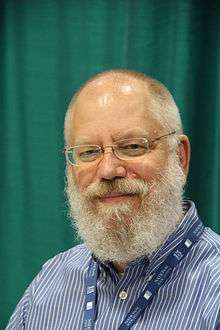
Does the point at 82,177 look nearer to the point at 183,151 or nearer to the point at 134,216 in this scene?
the point at 134,216

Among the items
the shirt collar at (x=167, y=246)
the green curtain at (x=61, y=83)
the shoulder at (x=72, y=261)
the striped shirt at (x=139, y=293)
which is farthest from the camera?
the green curtain at (x=61, y=83)

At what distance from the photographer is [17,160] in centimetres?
202

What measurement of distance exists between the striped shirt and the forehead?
11.1 inches

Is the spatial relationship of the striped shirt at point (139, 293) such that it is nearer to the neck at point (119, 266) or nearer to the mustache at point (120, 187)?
the neck at point (119, 266)

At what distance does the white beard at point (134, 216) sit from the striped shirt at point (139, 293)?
33mm

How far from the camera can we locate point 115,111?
4.22 feet

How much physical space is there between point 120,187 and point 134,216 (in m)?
0.09

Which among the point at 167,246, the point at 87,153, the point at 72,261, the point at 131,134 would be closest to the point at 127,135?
the point at 131,134

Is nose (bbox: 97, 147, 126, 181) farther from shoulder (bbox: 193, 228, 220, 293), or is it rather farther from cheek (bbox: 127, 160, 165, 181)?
shoulder (bbox: 193, 228, 220, 293)

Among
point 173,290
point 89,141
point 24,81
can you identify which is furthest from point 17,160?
point 173,290

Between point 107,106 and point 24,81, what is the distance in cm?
79

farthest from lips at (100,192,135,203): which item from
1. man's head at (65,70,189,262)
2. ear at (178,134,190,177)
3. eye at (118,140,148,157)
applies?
ear at (178,134,190,177)

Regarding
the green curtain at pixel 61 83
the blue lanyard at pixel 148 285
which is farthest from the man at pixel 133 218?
the green curtain at pixel 61 83

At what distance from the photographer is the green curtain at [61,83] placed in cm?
186
